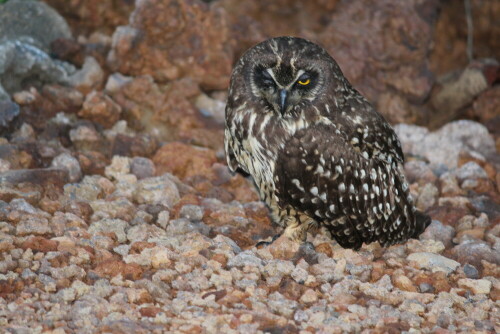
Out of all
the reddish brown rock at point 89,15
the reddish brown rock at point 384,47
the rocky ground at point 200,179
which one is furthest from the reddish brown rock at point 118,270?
the reddish brown rock at point 384,47

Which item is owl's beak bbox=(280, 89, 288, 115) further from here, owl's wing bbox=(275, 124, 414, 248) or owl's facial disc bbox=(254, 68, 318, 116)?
owl's wing bbox=(275, 124, 414, 248)

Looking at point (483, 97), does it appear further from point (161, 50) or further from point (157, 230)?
point (157, 230)

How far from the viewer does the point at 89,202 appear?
16.2ft

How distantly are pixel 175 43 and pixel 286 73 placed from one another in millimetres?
2515

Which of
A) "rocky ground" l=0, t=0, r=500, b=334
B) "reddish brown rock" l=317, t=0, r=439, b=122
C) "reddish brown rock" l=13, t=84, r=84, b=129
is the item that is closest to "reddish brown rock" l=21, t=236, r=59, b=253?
"rocky ground" l=0, t=0, r=500, b=334

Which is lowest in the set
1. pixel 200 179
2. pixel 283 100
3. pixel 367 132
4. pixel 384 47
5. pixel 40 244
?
pixel 40 244

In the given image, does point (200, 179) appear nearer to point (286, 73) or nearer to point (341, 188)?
point (341, 188)

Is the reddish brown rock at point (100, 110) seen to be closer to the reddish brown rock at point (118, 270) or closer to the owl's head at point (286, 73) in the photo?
the owl's head at point (286, 73)

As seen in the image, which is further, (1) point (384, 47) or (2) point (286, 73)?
(1) point (384, 47)

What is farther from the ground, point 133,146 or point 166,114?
point 166,114

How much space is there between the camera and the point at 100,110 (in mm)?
6066

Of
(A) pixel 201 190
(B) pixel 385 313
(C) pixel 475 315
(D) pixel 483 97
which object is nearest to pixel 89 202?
(A) pixel 201 190

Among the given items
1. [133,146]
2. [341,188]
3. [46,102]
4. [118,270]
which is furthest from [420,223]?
[46,102]

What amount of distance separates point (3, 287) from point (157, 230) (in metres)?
1.16
